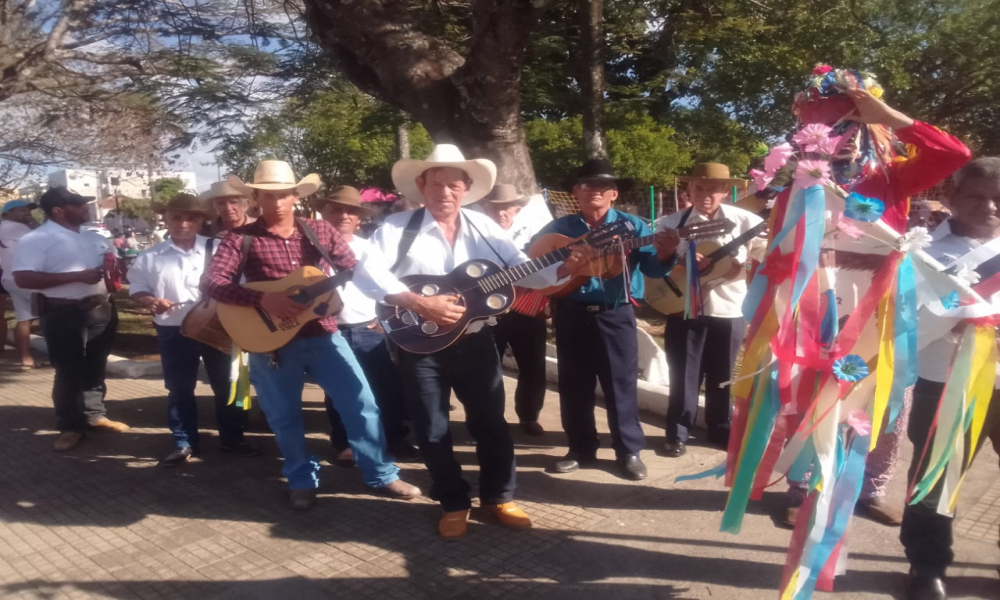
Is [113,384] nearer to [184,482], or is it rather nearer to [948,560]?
[184,482]

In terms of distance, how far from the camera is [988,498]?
412 cm

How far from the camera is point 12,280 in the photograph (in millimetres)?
8258

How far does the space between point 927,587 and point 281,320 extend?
332cm

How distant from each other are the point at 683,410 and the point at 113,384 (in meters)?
5.73

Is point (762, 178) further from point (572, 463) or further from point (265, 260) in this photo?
point (265, 260)

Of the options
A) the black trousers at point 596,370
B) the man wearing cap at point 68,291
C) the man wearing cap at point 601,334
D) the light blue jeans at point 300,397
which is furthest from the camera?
the man wearing cap at point 68,291

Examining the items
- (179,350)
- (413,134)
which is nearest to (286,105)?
(413,134)

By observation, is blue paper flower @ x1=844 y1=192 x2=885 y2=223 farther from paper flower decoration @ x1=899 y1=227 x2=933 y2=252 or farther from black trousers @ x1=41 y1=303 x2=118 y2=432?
black trousers @ x1=41 y1=303 x2=118 y2=432

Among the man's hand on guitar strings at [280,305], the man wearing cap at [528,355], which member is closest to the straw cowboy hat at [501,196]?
the man wearing cap at [528,355]

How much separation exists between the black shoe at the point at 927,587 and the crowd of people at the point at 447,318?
1 cm

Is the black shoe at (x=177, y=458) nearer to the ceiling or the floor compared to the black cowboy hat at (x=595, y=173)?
nearer to the floor

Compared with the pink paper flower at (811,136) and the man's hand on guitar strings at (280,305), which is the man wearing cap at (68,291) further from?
the pink paper flower at (811,136)

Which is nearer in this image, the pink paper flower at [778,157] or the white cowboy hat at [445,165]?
the pink paper flower at [778,157]

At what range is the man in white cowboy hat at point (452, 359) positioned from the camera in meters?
3.93
